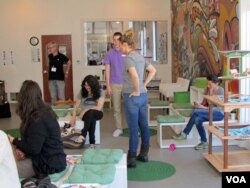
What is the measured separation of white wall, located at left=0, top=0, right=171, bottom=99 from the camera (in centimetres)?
991

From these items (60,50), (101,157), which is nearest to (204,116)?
(101,157)

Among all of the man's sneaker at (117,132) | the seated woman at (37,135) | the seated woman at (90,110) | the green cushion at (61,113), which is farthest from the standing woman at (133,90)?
the green cushion at (61,113)

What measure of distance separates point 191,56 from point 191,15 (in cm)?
83

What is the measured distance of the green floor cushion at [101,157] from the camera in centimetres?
343

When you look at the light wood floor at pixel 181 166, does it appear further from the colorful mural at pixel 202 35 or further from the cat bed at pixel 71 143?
the colorful mural at pixel 202 35

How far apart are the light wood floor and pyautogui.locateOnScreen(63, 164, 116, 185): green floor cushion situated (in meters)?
0.60

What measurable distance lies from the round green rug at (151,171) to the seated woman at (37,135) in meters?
1.17

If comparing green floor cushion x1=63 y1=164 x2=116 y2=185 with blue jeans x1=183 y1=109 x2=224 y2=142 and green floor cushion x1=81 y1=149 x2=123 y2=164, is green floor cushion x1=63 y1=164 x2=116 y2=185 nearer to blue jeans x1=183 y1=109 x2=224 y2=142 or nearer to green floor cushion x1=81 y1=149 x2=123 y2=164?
green floor cushion x1=81 y1=149 x2=123 y2=164

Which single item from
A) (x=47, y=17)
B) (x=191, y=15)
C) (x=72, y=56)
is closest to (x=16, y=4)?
(x=47, y=17)

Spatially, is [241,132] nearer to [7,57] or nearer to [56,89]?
[56,89]

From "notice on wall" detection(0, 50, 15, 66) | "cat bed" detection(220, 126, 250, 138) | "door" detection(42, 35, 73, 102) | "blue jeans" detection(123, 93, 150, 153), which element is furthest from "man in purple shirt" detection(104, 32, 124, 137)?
"notice on wall" detection(0, 50, 15, 66)

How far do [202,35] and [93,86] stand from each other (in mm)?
2751

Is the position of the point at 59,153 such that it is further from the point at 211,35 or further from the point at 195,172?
the point at 211,35

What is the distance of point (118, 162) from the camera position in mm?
3404
